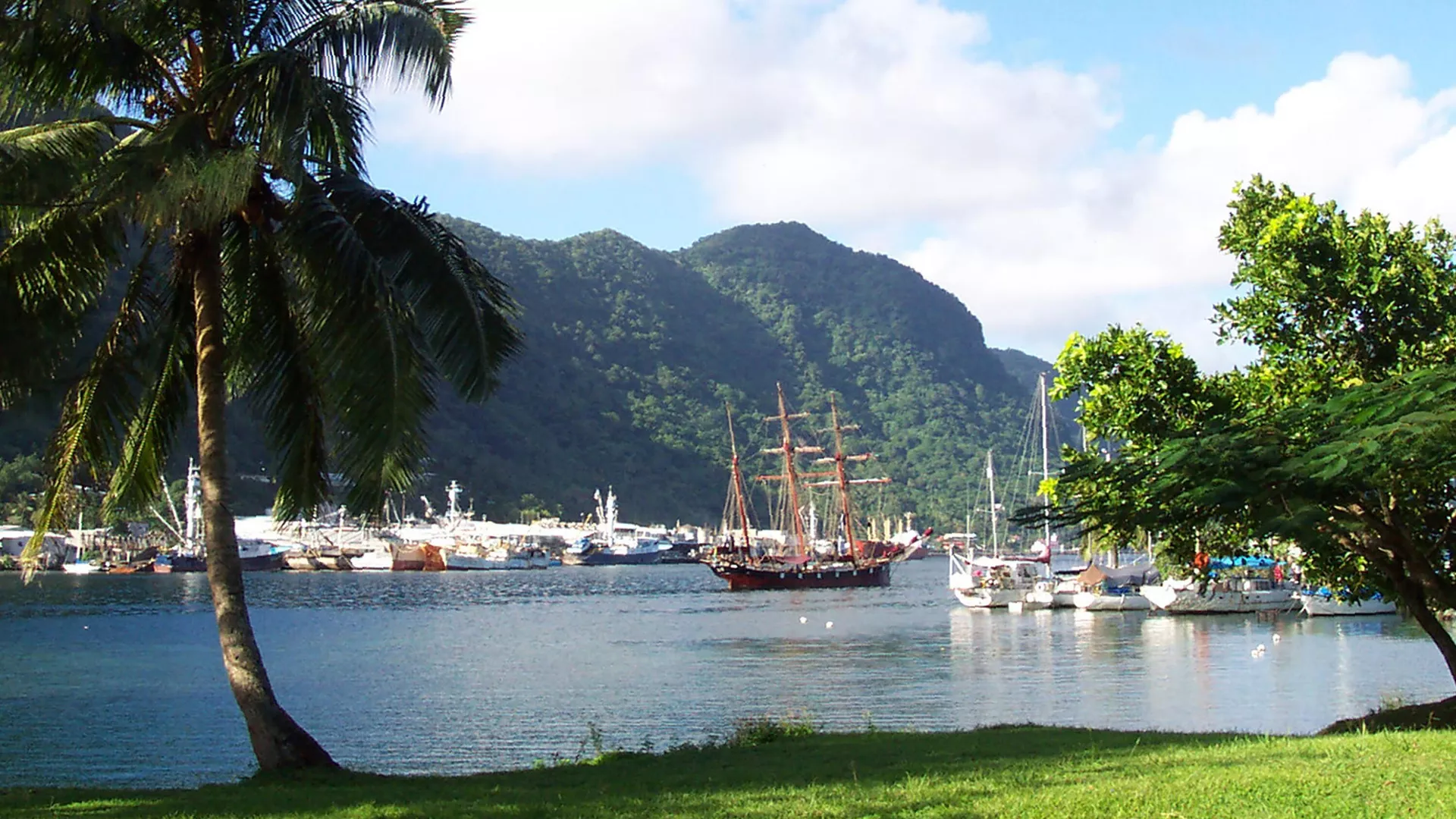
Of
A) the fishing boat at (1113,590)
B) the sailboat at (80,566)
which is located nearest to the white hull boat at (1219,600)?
the fishing boat at (1113,590)

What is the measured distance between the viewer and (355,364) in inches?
459

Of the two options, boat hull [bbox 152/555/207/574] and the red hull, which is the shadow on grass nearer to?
the red hull

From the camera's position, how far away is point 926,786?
32.4 ft

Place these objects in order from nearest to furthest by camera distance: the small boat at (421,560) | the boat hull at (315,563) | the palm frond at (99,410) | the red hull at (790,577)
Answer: the palm frond at (99,410) → the red hull at (790,577) → the boat hull at (315,563) → the small boat at (421,560)

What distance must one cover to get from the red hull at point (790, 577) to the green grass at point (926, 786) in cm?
8288

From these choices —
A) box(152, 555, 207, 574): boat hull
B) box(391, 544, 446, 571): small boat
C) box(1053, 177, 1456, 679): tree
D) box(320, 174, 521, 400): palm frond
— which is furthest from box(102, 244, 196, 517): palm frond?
box(391, 544, 446, 571): small boat

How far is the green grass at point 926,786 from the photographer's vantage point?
27.9 feet

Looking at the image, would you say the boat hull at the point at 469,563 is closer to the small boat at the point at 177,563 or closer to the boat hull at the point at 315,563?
the boat hull at the point at 315,563

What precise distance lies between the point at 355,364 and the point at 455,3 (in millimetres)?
3706

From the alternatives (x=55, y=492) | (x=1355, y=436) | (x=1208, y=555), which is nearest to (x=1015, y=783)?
(x=1355, y=436)

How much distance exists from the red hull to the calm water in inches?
1075

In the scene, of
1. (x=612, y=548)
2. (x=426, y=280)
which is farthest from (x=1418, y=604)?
(x=612, y=548)

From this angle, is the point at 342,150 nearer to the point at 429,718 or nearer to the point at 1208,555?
the point at 1208,555

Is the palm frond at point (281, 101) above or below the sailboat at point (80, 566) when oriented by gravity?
above
